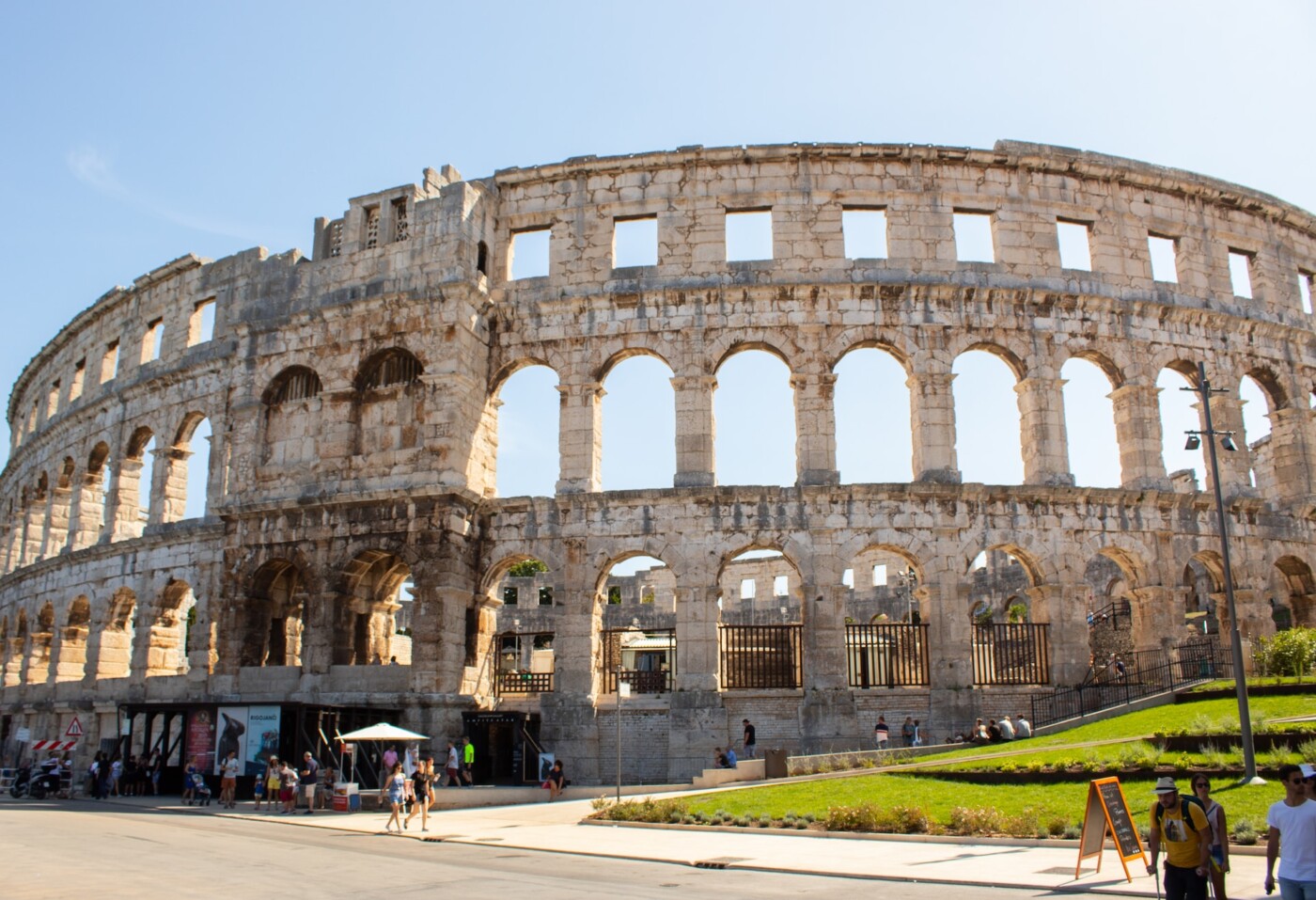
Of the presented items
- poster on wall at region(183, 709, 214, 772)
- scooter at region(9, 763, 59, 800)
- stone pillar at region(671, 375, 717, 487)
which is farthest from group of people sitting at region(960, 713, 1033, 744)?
scooter at region(9, 763, 59, 800)

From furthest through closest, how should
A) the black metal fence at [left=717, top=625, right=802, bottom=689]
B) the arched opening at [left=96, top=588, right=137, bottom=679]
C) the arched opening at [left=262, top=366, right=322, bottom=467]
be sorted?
the arched opening at [left=96, top=588, right=137, bottom=679] < the arched opening at [left=262, top=366, right=322, bottom=467] < the black metal fence at [left=717, top=625, right=802, bottom=689]

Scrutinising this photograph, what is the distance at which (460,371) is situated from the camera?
26688 mm

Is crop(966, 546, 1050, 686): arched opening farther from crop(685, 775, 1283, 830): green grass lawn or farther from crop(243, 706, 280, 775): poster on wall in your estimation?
crop(243, 706, 280, 775): poster on wall

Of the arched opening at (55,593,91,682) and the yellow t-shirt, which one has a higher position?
the arched opening at (55,593,91,682)

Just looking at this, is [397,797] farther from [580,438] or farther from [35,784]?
[35,784]

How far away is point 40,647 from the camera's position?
36.0 m

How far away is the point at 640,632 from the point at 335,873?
25544 mm

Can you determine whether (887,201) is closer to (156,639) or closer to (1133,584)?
(1133,584)

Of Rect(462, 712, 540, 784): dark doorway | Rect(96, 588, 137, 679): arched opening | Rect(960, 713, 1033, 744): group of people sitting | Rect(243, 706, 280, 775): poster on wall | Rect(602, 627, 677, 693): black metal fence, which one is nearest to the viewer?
Rect(243, 706, 280, 775): poster on wall

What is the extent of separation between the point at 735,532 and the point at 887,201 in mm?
9944

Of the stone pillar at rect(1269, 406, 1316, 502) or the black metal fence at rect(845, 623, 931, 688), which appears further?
the stone pillar at rect(1269, 406, 1316, 502)

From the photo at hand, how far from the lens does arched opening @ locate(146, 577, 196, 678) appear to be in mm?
29969

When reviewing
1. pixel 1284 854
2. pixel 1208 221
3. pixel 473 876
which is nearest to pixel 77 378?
pixel 473 876

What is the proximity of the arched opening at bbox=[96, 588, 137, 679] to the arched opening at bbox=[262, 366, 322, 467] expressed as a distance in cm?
710
